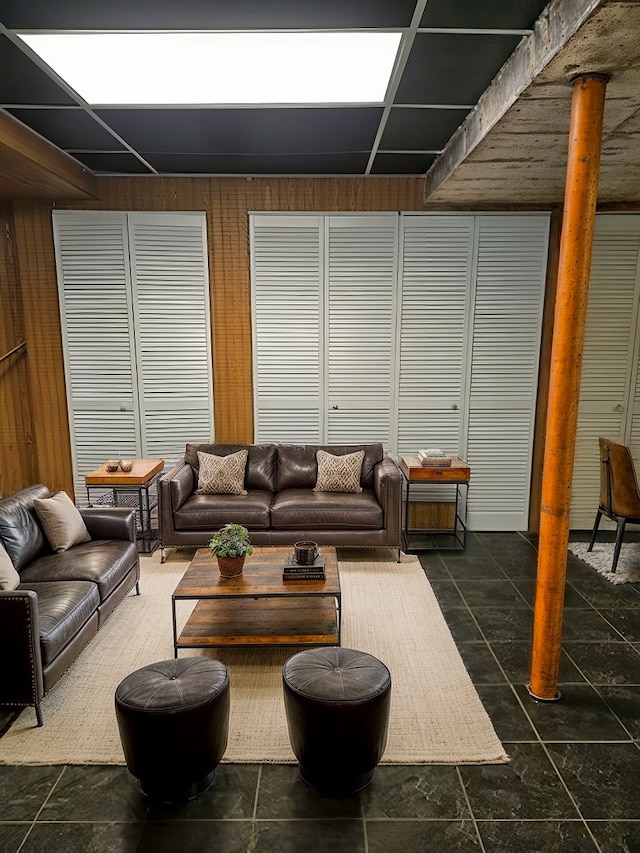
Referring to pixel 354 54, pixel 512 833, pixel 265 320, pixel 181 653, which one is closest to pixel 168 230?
pixel 265 320

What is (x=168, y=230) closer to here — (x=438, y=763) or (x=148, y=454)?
(x=148, y=454)

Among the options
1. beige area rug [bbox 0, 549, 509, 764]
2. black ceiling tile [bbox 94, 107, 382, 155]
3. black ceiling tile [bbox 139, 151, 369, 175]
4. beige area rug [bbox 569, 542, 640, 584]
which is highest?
black ceiling tile [bbox 139, 151, 369, 175]

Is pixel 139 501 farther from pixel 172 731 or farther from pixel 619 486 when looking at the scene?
pixel 619 486

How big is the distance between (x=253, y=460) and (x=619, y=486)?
287 cm

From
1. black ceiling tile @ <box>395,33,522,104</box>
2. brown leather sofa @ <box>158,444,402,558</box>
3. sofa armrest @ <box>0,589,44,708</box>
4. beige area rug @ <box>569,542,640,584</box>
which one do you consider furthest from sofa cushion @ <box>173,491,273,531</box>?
black ceiling tile @ <box>395,33,522,104</box>

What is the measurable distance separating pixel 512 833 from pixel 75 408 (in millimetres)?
4344

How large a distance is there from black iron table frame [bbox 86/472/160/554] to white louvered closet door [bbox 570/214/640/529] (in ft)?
12.2

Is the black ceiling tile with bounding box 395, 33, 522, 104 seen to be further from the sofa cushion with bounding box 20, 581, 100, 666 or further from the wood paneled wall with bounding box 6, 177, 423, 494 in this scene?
the sofa cushion with bounding box 20, 581, 100, 666

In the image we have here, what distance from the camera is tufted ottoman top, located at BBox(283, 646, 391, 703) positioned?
81.1 inches

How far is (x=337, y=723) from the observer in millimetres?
2020

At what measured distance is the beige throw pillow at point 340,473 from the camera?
176 inches

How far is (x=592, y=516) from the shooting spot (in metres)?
5.00

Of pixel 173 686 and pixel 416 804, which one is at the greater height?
pixel 173 686

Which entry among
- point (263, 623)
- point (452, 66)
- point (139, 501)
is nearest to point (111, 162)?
point (139, 501)
